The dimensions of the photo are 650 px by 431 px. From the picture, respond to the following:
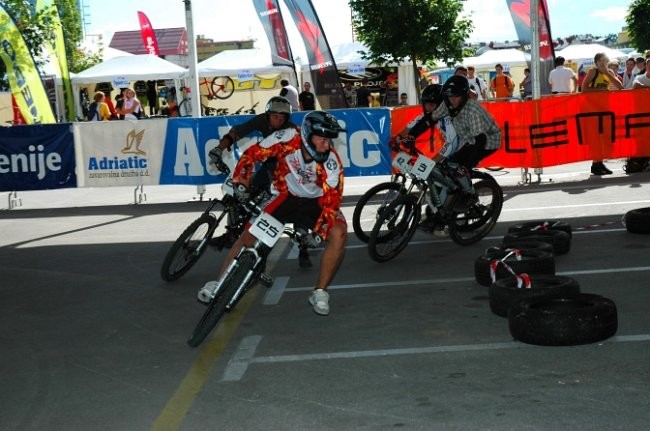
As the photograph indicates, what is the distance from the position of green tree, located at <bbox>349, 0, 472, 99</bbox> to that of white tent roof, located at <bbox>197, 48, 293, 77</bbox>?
537cm

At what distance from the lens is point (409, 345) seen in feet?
22.3

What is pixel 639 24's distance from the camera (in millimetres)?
47656

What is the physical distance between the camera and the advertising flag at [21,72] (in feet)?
67.7

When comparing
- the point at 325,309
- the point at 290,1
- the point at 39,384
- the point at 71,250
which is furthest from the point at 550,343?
the point at 290,1

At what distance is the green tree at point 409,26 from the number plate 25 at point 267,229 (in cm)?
2029

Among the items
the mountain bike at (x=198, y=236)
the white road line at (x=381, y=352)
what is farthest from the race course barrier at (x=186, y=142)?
the white road line at (x=381, y=352)

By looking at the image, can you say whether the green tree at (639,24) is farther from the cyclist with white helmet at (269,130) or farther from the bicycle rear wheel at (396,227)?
the cyclist with white helmet at (269,130)

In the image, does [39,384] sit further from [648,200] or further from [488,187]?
[648,200]

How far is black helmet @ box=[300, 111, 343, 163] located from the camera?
24.4 feet

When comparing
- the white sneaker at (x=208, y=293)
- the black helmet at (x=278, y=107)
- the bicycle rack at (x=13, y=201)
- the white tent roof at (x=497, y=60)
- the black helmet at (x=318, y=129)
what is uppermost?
the white tent roof at (x=497, y=60)

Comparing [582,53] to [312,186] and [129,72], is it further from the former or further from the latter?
[312,186]

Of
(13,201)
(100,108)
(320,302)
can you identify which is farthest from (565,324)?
(100,108)

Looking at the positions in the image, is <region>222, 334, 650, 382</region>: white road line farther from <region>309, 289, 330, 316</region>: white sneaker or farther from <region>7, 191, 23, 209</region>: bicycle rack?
<region>7, 191, 23, 209</region>: bicycle rack

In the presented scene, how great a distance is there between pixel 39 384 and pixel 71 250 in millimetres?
5971
